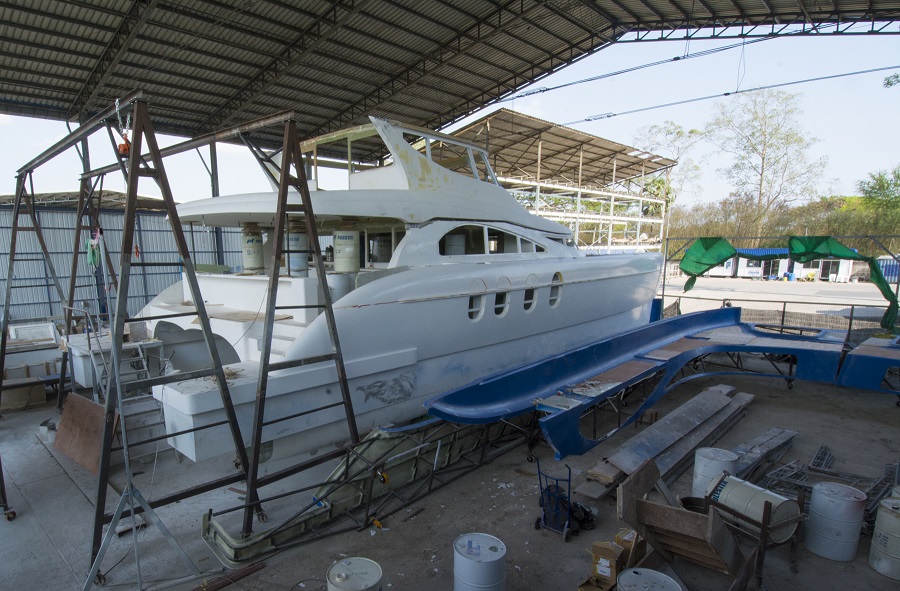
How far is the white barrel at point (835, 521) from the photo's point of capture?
146 inches

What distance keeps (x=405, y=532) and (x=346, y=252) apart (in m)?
2.91

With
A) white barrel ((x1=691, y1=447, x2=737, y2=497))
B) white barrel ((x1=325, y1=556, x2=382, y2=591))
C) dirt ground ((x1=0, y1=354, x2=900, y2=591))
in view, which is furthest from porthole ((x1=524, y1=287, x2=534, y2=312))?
white barrel ((x1=325, y1=556, x2=382, y2=591))

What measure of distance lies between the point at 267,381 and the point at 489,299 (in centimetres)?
286

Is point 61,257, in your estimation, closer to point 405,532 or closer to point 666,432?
point 405,532

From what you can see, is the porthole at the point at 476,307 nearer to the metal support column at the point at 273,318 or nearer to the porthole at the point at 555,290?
the porthole at the point at 555,290

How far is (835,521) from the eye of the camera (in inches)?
147

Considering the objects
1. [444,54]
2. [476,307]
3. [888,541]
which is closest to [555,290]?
[476,307]

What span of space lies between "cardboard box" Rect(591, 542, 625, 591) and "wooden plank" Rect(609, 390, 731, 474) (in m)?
1.52

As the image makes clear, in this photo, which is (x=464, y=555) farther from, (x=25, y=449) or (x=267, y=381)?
(x=25, y=449)

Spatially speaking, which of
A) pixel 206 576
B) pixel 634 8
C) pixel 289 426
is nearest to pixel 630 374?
pixel 289 426

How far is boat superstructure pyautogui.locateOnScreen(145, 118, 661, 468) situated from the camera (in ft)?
14.3

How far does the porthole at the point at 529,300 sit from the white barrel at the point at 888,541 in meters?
4.00

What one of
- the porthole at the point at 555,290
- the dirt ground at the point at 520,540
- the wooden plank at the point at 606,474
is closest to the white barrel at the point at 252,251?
the dirt ground at the point at 520,540

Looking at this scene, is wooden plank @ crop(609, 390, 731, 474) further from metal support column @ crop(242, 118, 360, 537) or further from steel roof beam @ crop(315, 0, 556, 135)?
steel roof beam @ crop(315, 0, 556, 135)
